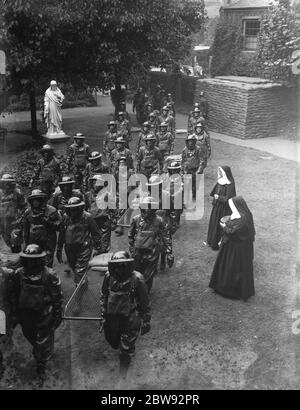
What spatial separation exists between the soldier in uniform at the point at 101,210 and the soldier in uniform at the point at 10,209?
1.26 meters

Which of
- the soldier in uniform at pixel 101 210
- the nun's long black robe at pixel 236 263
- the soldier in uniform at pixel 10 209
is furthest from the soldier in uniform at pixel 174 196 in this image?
the soldier in uniform at pixel 10 209

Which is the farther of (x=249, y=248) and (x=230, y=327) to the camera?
(x=249, y=248)

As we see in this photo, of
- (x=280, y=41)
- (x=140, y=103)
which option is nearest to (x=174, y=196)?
(x=280, y=41)

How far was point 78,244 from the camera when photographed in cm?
740

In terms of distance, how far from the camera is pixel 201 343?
22.1 feet

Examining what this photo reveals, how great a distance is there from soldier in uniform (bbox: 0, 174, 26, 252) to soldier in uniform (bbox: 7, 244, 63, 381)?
107 inches

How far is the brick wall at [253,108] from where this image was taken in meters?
20.2

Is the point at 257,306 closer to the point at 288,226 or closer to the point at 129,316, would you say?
the point at 129,316

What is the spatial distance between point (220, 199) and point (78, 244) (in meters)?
3.14

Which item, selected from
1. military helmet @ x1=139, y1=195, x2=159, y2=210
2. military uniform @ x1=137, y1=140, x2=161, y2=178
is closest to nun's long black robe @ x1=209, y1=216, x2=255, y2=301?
military helmet @ x1=139, y1=195, x2=159, y2=210

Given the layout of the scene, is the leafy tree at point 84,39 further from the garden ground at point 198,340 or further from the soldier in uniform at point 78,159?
the garden ground at point 198,340

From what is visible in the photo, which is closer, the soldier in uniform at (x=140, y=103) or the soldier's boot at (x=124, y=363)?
the soldier's boot at (x=124, y=363)

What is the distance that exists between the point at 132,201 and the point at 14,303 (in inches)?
222

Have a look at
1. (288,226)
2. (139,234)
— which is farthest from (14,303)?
(288,226)
